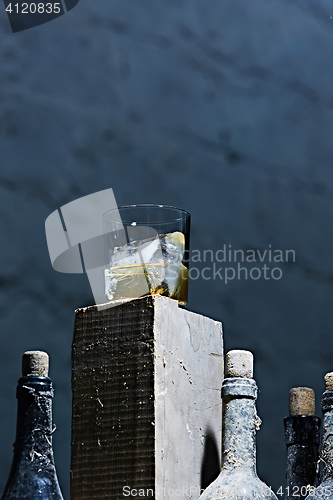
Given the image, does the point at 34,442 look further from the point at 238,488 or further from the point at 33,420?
the point at 238,488

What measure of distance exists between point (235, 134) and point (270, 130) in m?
0.12

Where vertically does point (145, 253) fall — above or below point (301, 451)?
above

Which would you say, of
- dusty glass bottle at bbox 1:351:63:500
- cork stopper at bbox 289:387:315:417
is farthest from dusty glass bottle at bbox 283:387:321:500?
dusty glass bottle at bbox 1:351:63:500

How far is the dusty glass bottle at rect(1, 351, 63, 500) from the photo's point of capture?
2.52 ft

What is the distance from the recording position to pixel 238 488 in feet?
2.27

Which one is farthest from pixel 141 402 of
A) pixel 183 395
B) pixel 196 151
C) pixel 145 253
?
pixel 196 151

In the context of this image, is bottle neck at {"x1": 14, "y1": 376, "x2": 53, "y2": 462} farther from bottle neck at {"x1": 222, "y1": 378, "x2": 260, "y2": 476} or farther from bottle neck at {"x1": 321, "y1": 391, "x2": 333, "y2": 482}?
bottle neck at {"x1": 321, "y1": 391, "x2": 333, "y2": 482}

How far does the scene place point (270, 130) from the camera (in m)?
2.02

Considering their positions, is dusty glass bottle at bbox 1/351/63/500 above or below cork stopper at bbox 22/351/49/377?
below

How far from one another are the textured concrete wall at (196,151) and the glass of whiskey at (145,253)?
91 centimetres

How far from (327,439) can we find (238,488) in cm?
11

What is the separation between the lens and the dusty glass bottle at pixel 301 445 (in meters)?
0.76

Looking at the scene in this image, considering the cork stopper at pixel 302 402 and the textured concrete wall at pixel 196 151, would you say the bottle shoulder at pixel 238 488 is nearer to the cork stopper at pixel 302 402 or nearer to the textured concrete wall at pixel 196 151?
the cork stopper at pixel 302 402

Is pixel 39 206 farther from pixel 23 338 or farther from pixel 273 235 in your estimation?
pixel 273 235
